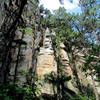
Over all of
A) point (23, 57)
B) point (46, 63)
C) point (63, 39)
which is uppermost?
point (63, 39)

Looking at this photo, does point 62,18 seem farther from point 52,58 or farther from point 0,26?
point 0,26

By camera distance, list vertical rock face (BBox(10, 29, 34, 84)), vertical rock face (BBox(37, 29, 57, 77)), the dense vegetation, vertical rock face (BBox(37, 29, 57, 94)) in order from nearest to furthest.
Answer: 1. vertical rock face (BBox(10, 29, 34, 84))
2. the dense vegetation
3. vertical rock face (BBox(37, 29, 57, 94))
4. vertical rock face (BBox(37, 29, 57, 77))

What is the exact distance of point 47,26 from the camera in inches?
1025

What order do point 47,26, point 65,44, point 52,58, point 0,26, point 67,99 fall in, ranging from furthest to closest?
1. point 47,26
2. point 65,44
3. point 52,58
4. point 67,99
5. point 0,26

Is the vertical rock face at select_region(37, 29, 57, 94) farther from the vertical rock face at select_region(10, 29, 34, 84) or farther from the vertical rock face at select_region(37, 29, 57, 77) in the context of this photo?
the vertical rock face at select_region(10, 29, 34, 84)

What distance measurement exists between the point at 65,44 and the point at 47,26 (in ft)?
12.7

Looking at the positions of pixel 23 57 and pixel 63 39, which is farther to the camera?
pixel 63 39

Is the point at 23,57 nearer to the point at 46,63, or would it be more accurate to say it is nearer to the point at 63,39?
the point at 46,63

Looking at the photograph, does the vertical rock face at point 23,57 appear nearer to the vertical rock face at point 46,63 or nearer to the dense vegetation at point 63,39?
the dense vegetation at point 63,39

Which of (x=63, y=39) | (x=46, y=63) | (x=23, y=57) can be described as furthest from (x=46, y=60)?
(x=23, y=57)

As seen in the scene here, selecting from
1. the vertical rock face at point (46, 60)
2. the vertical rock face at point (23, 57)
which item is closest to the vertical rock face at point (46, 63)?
the vertical rock face at point (46, 60)

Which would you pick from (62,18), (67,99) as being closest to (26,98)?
(67,99)

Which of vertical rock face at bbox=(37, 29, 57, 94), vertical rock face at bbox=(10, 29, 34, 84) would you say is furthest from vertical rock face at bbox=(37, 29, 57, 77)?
vertical rock face at bbox=(10, 29, 34, 84)

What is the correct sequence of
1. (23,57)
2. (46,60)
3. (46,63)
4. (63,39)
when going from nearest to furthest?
(23,57)
(46,63)
(46,60)
(63,39)
